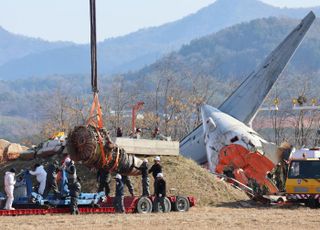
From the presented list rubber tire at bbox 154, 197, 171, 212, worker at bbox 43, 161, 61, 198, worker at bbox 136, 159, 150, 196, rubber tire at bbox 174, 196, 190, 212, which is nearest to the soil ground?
rubber tire at bbox 174, 196, 190, 212

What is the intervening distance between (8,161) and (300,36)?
93.6ft

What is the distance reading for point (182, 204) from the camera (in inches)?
1344

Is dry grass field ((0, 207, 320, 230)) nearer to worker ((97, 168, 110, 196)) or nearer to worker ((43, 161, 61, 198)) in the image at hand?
worker ((43, 161, 61, 198))

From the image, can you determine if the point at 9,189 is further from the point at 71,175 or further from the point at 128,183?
the point at 128,183

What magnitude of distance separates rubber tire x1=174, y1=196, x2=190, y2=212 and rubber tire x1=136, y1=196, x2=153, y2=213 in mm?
1353

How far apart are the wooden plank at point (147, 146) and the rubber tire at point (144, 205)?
531cm

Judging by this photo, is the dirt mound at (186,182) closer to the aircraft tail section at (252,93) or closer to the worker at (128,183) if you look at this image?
the worker at (128,183)

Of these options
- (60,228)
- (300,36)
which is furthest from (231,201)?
(300,36)

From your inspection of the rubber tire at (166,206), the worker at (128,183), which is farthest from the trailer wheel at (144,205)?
the worker at (128,183)

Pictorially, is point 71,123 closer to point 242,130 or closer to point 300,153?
point 242,130

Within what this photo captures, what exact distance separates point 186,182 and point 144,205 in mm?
6875

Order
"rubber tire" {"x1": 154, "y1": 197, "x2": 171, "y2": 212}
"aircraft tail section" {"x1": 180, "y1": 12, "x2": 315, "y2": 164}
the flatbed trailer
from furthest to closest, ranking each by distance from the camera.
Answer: "aircraft tail section" {"x1": 180, "y1": 12, "x2": 315, "y2": 164}
"rubber tire" {"x1": 154, "y1": 197, "x2": 171, "y2": 212}
the flatbed trailer

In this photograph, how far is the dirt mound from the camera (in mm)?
38188

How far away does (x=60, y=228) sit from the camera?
26469 mm
